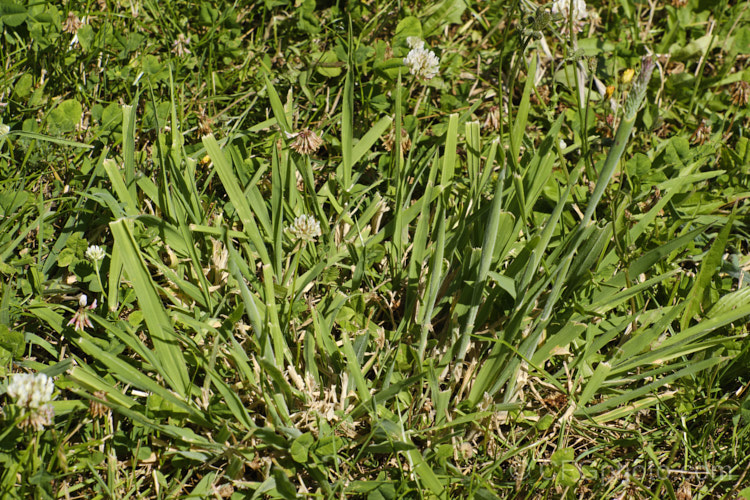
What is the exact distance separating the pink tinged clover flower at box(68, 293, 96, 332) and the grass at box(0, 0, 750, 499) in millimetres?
42

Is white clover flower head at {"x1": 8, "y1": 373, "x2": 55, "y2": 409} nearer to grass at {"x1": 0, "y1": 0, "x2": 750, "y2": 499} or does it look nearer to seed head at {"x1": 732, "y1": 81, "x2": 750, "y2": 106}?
grass at {"x1": 0, "y1": 0, "x2": 750, "y2": 499}

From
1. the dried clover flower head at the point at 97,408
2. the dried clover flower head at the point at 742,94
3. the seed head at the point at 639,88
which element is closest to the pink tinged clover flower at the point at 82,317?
the dried clover flower head at the point at 97,408

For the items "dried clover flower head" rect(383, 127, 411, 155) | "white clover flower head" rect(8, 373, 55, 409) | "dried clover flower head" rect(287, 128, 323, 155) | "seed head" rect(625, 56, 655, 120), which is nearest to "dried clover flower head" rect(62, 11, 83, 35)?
"dried clover flower head" rect(287, 128, 323, 155)

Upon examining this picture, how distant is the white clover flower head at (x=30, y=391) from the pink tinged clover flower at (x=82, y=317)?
0.24 m

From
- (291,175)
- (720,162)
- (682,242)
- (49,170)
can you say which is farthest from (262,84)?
(720,162)

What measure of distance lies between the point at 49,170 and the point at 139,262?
0.92 m

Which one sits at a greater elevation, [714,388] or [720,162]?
[720,162]

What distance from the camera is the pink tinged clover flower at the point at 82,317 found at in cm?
199

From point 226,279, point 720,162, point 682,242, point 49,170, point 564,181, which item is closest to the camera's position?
point 682,242

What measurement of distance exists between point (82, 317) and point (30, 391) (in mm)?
342

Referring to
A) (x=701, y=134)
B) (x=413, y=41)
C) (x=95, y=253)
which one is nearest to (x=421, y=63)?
(x=413, y=41)

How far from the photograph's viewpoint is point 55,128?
2.43m

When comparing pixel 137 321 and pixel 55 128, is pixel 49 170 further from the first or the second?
pixel 137 321

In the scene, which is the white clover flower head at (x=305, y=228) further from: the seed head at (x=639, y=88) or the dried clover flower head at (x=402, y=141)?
the seed head at (x=639, y=88)
